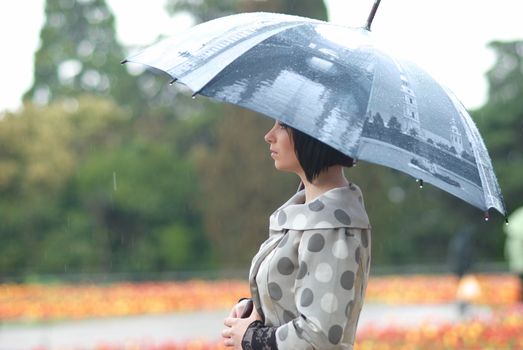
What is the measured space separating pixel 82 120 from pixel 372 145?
24.3 meters

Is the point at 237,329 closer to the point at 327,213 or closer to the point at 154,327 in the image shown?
the point at 327,213

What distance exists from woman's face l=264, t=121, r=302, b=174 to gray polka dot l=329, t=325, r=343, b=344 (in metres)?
0.51

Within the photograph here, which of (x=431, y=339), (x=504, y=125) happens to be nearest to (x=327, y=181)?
(x=431, y=339)

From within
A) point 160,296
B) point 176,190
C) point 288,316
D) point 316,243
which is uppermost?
point 316,243

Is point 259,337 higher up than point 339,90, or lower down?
lower down

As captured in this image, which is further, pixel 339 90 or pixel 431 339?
pixel 431 339

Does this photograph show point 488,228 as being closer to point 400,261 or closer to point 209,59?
point 400,261

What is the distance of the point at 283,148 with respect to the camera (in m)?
2.58

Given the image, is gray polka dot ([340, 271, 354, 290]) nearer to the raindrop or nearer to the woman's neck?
the woman's neck

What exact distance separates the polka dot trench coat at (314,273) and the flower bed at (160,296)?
9.73m

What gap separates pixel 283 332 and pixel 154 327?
8.50 meters

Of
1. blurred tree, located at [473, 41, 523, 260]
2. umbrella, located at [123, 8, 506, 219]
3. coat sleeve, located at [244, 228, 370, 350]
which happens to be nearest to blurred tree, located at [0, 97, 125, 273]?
blurred tree, located at [473, 41, 523, 260]

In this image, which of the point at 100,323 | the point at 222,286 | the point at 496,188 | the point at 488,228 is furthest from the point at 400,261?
the point at 496,188

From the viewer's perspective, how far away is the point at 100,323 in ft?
37.2
